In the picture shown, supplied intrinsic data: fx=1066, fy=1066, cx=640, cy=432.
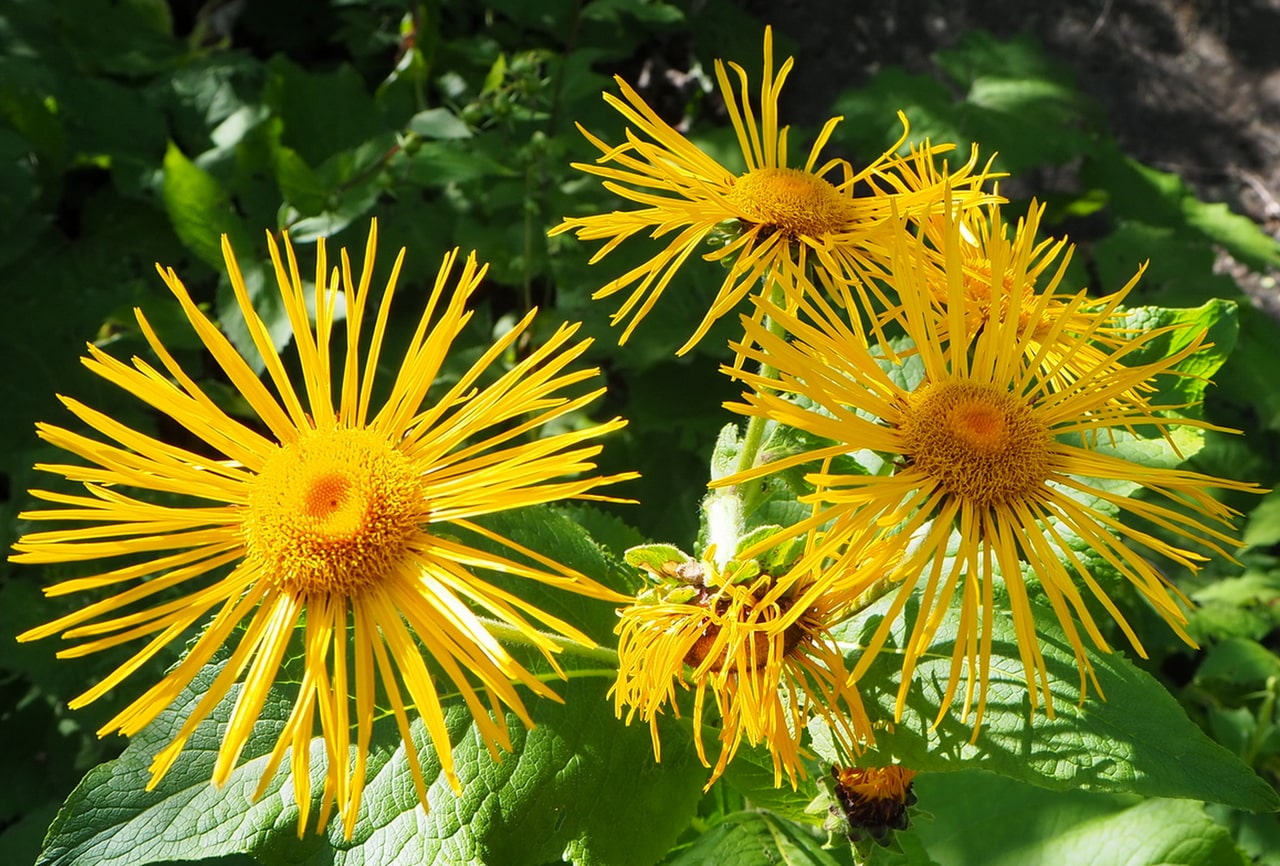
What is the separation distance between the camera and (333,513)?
1.07 meters

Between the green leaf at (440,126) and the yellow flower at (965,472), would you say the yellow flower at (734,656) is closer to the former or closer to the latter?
the yellow flower at (965,472)

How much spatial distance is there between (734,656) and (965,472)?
0.29 m

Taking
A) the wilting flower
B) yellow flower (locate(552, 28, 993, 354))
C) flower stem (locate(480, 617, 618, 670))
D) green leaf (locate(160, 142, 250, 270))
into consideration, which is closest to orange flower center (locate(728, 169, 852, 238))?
yellow flower (locate(552, 28, 993, 354))

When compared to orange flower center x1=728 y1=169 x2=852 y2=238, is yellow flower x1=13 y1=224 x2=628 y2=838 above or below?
below

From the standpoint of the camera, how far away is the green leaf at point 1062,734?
104cm

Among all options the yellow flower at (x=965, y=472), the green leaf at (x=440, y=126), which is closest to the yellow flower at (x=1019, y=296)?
the yellow flower at (x=965, y=472)

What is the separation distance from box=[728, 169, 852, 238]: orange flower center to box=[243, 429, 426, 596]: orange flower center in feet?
1.62

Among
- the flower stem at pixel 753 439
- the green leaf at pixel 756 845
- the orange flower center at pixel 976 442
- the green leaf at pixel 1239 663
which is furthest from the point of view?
the green leaf at pixel 1239 663

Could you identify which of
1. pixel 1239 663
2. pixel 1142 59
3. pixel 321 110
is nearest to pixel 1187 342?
pixel 1239 663

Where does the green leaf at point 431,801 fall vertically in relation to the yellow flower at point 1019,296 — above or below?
below

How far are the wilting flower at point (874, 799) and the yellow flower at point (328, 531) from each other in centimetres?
43

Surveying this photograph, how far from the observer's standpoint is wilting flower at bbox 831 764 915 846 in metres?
1.21

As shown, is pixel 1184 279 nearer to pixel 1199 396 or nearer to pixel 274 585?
pixel 1199 396

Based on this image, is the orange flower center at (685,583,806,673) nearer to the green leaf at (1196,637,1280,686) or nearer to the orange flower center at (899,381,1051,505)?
the orange flower center at (899,381,1051,505)
